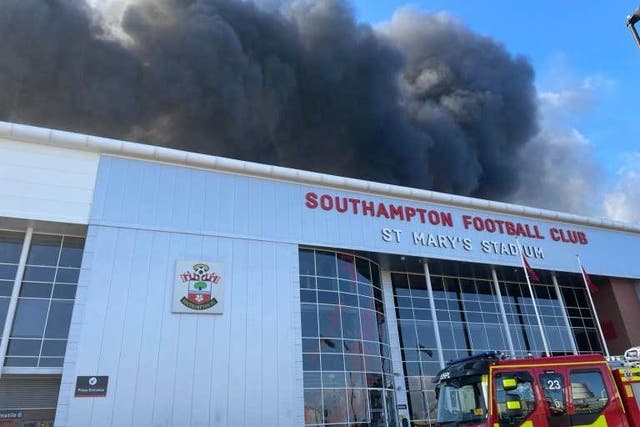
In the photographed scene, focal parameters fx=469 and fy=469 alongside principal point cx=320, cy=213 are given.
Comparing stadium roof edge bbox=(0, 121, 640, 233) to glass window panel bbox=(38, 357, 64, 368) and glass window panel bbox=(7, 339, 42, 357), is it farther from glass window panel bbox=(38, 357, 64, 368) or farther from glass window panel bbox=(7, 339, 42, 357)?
glass window panel bbox=(38, 357, 64, 368)

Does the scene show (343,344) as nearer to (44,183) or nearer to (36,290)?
(36,290)

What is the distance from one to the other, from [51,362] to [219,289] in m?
5.36

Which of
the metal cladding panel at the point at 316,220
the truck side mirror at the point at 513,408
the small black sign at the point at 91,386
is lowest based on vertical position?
the truck side mirror at the point at 513,408

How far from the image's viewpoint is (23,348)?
1405 cm

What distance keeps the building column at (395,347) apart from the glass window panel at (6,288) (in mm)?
13469

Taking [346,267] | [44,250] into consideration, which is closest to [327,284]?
[346,267]

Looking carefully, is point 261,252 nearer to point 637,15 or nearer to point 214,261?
point 214,261

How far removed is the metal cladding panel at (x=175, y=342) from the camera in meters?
13.4

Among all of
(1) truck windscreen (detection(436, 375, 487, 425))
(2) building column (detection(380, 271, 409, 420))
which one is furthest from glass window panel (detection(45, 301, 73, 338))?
(1) truck windscreen (detection(436, 375, 487, 425))

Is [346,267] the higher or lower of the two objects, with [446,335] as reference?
higher

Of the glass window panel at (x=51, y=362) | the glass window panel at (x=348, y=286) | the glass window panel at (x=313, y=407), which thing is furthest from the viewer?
the glass window panel at (x=348, y=286)

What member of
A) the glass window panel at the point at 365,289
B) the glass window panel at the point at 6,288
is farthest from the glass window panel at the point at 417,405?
the glass window panel at the point at 6,288

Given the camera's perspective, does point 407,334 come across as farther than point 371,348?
Yes

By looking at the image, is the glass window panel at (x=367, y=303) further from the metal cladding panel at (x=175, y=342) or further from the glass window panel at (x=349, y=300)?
the metal cladding panel at (x=175, y=342)
